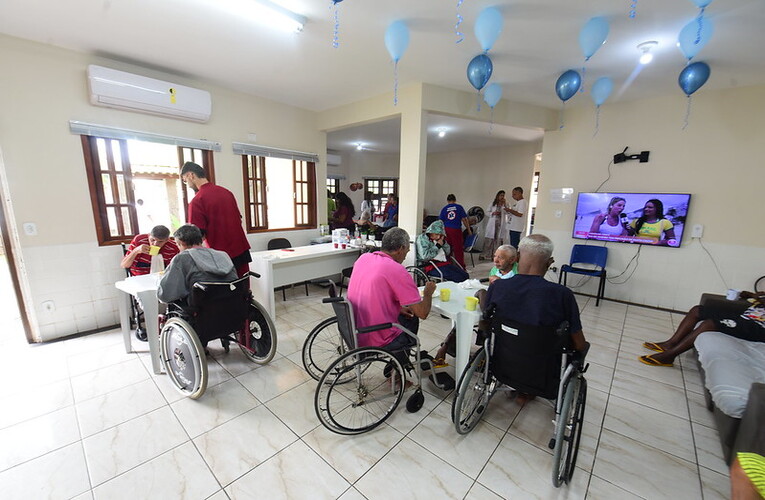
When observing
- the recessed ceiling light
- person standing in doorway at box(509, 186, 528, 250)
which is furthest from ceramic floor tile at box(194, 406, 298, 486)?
person standing in doorway at box(509, 186, 528, 250)

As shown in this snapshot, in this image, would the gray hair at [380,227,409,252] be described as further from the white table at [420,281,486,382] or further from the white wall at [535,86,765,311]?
the white wall at [535,86,765,311]

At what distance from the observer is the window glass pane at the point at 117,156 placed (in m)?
2.82

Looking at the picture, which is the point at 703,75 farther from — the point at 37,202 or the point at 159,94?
the point at 37,202

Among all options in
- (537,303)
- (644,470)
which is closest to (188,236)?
(537,303)

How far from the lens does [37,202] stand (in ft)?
8.15

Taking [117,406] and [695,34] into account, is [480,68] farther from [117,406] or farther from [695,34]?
[117,406]

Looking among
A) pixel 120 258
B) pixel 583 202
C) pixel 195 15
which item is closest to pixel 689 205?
pixel 583 202

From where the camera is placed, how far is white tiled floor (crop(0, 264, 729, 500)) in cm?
136

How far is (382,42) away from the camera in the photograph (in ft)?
7.74

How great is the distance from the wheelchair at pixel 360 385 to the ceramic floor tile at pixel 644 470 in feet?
3.14

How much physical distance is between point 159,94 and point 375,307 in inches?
119

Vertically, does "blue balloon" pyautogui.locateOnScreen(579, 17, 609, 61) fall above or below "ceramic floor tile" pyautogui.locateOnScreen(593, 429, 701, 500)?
above

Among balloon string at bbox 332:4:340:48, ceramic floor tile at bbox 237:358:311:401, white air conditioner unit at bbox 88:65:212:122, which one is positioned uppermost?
balloon string at bbox 332:4:340:48

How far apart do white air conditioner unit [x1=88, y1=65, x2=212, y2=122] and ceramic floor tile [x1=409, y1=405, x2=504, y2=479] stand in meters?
3.59
